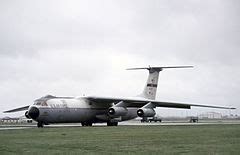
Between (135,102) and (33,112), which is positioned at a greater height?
(135,102)

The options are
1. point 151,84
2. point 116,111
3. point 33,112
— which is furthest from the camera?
point 151,84

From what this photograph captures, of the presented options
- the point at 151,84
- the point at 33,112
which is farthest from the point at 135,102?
the point at 33,112

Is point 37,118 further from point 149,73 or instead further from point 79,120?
point 149,73

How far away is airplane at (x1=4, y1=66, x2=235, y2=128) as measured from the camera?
140 feet

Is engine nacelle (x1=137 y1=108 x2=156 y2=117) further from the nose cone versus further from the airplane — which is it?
the nose cone

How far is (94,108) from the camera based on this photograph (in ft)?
158

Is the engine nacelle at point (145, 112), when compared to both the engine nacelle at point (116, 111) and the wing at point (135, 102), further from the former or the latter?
the engine nacelle at point (116, 111)

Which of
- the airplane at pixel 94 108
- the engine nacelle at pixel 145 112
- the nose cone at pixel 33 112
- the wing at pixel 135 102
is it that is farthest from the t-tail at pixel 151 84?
the nose cone at pixel 33 112

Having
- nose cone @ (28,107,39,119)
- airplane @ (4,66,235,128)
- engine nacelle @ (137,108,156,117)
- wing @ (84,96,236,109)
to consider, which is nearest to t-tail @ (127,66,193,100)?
Answer: airplane @ (4,66,235,128)

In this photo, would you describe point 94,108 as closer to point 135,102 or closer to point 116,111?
point 116,111

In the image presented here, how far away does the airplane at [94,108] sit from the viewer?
4256cm

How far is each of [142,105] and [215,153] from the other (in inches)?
1441

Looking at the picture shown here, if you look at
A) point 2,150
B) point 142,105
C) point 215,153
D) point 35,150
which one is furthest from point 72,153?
point 142,105

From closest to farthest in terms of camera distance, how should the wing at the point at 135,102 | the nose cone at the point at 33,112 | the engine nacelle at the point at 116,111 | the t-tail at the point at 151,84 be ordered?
the nose cone at the point at 33,112
the engine nacelle at the point at 116,111
the wing at the point at 135,102
the t-tail at the point at 151,84
